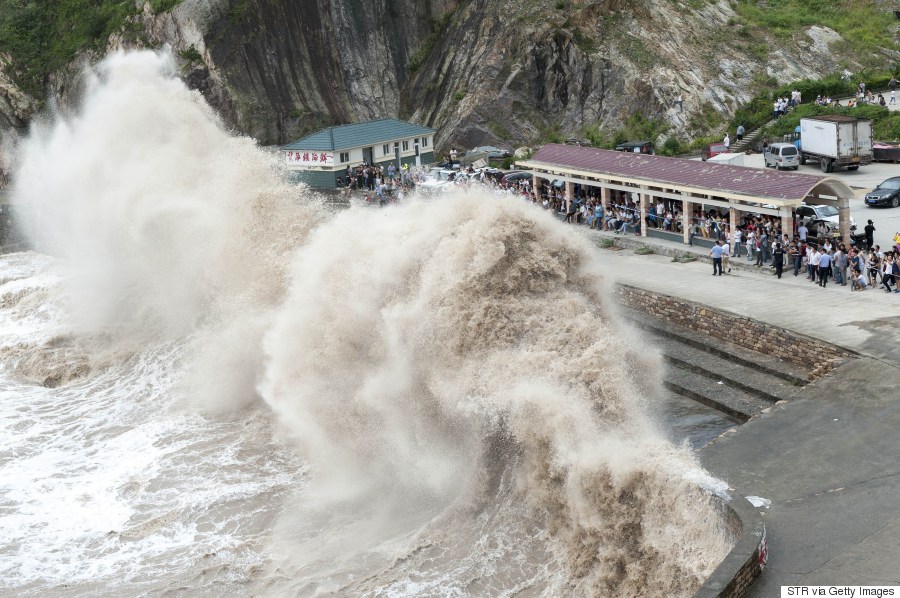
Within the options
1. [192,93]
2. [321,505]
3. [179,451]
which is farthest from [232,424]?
[192,93]

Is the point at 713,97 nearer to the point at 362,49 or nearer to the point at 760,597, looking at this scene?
the point at 362,49

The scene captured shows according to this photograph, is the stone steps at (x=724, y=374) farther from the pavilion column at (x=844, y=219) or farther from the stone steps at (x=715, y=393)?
the pavilion column at (x=844, y=219)

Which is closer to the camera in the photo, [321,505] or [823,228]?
[321,505]

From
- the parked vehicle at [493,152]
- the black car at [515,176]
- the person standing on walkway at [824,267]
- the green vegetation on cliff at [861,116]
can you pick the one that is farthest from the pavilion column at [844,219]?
the parked vehicle at [493,152]

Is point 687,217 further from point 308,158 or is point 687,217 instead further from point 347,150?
point 308,158

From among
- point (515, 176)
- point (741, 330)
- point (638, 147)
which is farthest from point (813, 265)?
point (638, 147)

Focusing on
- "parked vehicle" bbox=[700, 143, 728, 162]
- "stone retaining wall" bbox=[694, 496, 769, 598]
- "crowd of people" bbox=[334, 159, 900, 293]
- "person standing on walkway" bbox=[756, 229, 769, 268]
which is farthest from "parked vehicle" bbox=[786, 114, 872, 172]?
"stone retaining wall" bbox=[694, 496, 769, 598]

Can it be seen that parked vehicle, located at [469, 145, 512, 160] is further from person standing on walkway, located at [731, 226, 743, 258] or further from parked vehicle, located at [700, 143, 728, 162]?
person standing on walkway, located at [731, 226, 743, 258]
